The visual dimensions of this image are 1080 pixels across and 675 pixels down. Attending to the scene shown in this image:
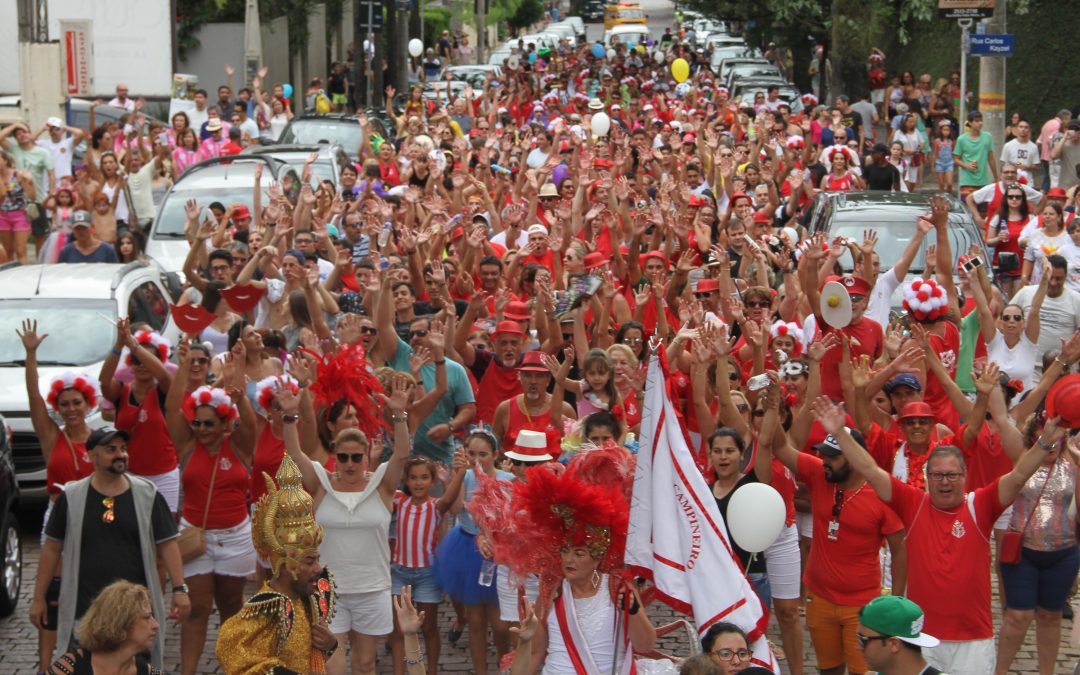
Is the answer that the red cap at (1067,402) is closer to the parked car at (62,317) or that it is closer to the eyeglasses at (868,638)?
the eyeglasses at (868,638)

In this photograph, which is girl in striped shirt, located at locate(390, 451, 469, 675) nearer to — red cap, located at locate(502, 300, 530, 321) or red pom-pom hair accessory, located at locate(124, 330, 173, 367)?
red pom-pom hair accessory, located at locate(124, 330, 173, 367)

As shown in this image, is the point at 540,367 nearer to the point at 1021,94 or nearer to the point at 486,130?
the point at 486,130

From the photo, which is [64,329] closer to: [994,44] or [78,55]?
[994,44]

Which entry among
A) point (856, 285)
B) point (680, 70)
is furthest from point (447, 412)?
point (680, 70)

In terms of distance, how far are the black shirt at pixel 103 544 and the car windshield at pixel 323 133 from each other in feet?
54.5

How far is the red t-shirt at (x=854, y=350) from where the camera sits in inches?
410

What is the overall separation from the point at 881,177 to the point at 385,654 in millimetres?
11333

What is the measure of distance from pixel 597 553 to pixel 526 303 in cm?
503

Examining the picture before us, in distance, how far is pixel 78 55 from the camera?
2544cm

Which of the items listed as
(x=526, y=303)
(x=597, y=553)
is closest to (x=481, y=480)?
(x=597, y=553)

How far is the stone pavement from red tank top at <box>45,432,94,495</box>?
115 cm

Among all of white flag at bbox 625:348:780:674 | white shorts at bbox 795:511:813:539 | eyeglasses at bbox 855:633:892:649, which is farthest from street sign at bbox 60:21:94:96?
eyeglasses at bbox 855:633:892:649

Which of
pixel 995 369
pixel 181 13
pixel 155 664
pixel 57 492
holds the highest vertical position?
pixel 181 13

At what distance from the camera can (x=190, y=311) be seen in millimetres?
11570
